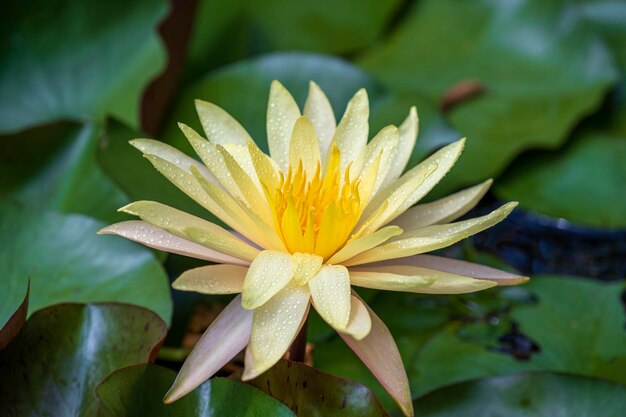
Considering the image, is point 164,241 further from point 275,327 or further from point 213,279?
point 275,327

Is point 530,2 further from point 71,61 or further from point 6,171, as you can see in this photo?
point 6,171

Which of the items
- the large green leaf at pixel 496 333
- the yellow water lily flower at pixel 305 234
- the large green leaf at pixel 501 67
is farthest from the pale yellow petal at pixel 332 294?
the large green leaf at pixel 501 67

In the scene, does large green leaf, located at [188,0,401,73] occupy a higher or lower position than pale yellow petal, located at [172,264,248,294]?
lower

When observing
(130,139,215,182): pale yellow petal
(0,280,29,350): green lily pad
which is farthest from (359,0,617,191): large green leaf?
(0,280,29,350): green lily pad

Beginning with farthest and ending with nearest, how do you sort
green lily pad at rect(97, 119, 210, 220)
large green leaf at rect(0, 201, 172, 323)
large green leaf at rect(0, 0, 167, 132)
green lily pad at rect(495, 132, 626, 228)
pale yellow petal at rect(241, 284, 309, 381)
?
large green leaf at rect(0, 0, 167, 132) < green lily pad at rect(495, 132, 626, 228) < green lily pad at rect(97, 119, 210, 220) < large green leaf at rect(0, 201, 172, 323) < pale yellow petal at rect(241, 284, 309, 381)

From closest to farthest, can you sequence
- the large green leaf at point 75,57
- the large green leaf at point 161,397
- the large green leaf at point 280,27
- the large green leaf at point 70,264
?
1. the large green leaf at point 161,397
2. the large green leaf at point 70,264
3. the large green leaf at point 75,57
4. the large green leaf at point 280,27

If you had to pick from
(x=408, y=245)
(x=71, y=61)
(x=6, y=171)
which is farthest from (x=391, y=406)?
(x=71, y=61)

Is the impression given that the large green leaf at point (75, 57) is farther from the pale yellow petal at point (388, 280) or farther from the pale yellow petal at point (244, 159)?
the pale yellow petal at point (388, 280)

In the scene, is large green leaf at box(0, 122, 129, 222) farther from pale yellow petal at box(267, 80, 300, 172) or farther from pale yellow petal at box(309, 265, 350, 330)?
pale yellow petal at box(309, 265, 350, 330)
